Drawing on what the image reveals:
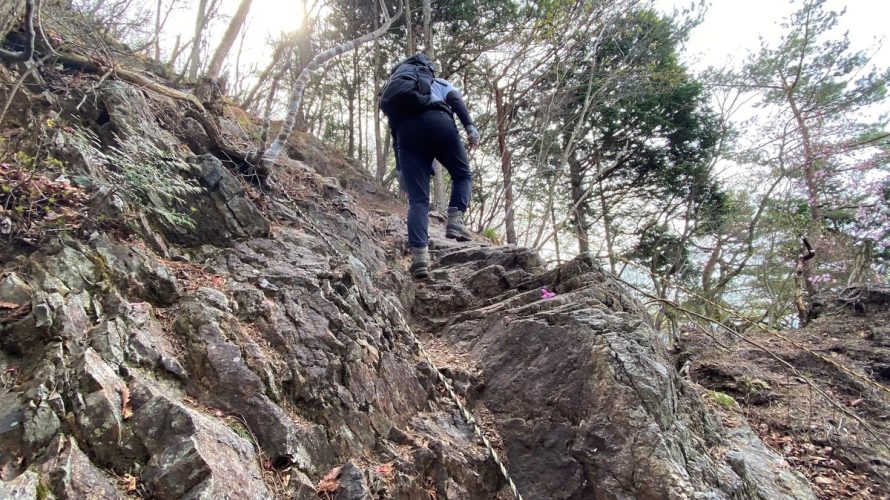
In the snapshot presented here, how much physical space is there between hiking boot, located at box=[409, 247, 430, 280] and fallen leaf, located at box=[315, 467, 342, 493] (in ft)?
8.86

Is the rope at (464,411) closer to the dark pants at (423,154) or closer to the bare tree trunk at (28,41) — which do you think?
the dark pants at (423,154)

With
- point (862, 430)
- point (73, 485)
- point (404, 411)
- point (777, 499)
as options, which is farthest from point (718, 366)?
point (73, 485)

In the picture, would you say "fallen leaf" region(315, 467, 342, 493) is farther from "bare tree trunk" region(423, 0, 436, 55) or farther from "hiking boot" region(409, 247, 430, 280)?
"bare tree trunk" region(423, 0, 436, 55)

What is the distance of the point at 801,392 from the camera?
4.12 meters

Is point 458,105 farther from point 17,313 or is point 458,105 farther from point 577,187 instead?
point 577,187

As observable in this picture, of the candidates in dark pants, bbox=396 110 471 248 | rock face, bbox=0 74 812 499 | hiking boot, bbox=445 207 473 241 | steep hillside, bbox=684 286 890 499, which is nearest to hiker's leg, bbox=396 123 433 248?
dark pants, bbox=396 110 471 248

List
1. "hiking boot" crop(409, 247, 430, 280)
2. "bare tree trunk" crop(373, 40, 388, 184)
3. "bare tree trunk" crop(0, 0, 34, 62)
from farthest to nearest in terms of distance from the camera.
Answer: "bare tree trunk" crop(373, 40, 388, 184) → "hiking boot" crop(409, 247, 430, 280) → "bare tree trunk" crop(0, 0, 34, 62)

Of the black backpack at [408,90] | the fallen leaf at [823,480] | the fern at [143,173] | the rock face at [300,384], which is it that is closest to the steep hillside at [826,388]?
the fallen leaf at [823,480]

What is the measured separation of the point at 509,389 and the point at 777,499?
1.86 m

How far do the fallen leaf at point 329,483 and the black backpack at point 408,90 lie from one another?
3.11 meters

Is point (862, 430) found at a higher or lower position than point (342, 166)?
lower

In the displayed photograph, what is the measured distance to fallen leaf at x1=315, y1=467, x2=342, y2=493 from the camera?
2180 mm

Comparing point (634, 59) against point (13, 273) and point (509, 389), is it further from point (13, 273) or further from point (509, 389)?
point (13, 273)

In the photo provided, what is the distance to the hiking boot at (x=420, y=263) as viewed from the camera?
4719mm
